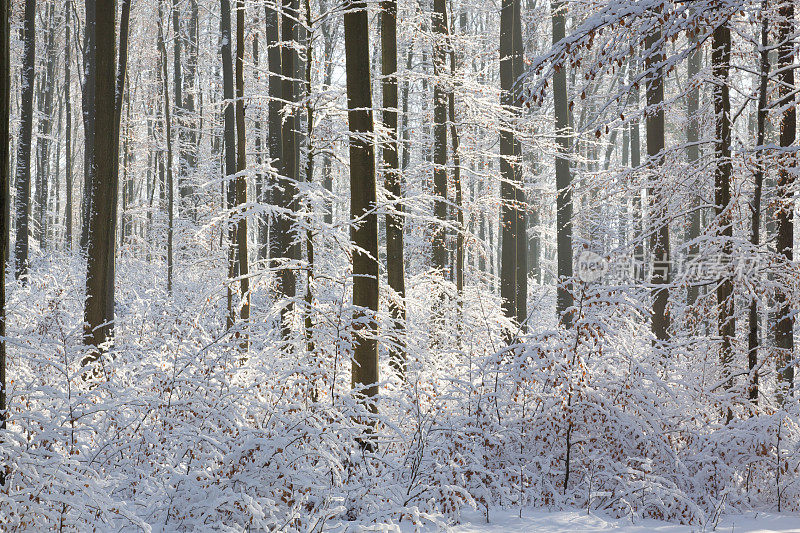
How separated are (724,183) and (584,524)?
5.41 meters

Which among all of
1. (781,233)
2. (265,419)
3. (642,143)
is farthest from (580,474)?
(642,143)

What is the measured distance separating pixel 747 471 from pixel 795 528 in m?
1.51

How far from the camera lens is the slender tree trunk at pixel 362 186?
7023mm

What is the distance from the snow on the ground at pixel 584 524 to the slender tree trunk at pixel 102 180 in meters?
6.55

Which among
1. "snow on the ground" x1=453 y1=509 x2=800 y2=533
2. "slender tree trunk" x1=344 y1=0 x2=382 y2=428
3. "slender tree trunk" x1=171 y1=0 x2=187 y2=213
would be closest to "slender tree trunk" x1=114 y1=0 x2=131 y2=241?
"slender tree trunk" x1=344 y1=0 x2=382 y2=428

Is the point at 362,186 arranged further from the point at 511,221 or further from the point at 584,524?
the point at 511,221

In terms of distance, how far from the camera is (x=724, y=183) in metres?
8.35

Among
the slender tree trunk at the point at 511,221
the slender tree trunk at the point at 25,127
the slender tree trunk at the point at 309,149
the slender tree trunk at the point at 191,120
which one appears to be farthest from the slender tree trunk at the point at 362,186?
the slender tree trunk at the point at 191,120

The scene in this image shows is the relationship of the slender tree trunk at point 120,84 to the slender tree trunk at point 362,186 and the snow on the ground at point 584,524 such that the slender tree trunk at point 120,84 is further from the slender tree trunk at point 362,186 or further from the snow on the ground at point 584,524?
the snow on the ground at point 584,524

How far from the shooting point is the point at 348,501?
4.84 meters

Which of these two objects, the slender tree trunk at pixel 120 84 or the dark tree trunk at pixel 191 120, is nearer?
the slender tree trunk at pixel 120 84

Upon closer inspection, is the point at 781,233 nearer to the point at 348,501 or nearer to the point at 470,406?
the point at 470,406

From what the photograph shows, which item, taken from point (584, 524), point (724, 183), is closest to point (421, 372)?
point (584, 524)

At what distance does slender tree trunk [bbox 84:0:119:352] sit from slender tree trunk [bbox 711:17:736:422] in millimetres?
8483
